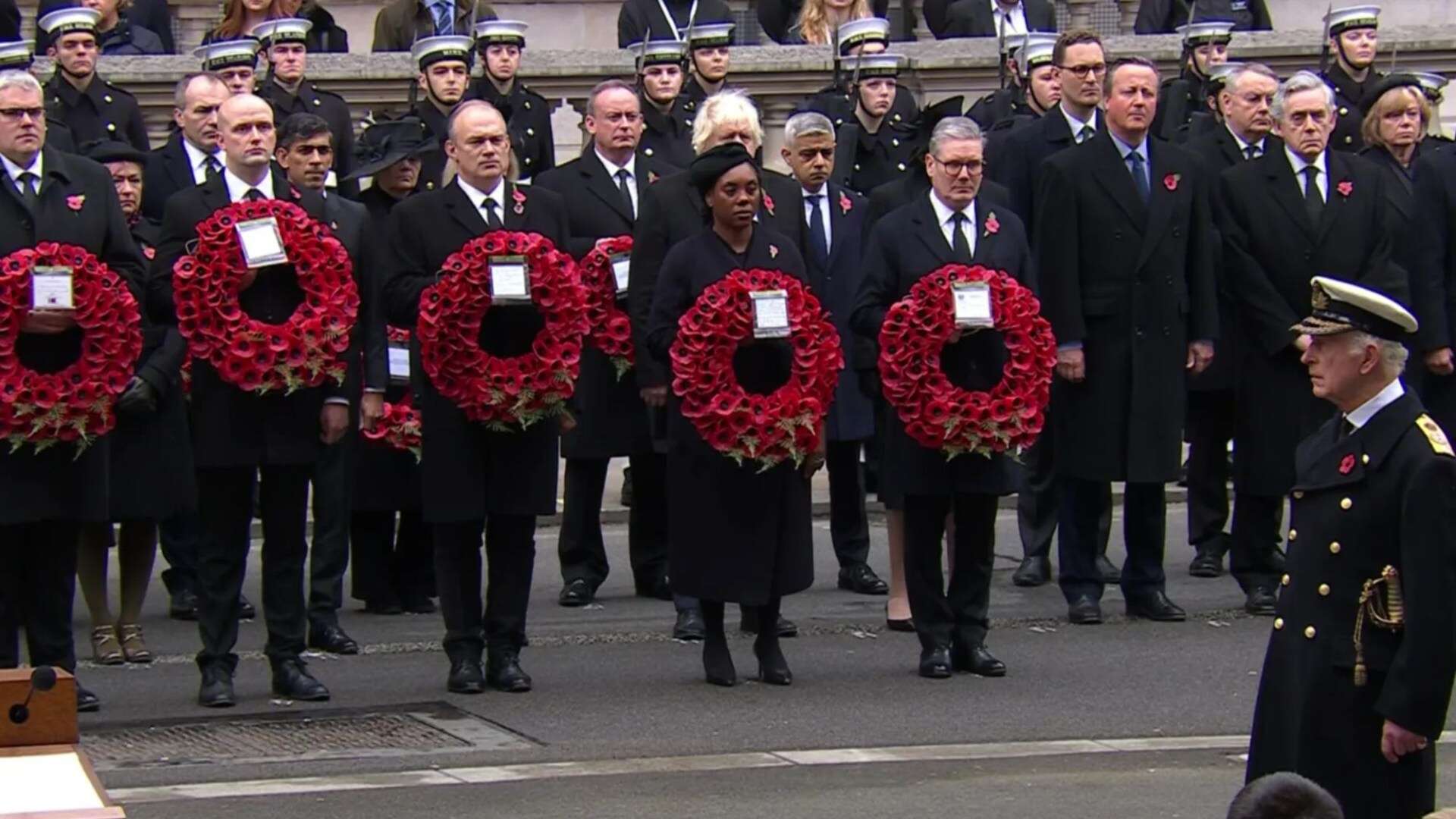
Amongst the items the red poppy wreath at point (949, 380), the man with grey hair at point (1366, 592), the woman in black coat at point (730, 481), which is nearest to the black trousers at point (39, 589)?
the woman in black coat at point (730, 481)

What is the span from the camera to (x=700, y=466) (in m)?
10.9

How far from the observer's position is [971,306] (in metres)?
11.0

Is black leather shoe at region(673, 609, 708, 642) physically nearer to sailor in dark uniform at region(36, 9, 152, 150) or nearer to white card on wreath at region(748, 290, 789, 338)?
white card on wreath at region(748, 290, 789, 338)

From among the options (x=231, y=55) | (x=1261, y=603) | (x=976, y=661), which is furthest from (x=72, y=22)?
(x=1261, y=603)

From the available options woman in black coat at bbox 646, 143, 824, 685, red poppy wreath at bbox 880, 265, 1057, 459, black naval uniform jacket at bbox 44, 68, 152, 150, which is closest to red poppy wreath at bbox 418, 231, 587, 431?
woman in black coat at bbox 646, 143, 824, 685

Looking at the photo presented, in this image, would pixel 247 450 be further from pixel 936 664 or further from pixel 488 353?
pixel 936 664

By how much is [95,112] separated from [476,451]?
455 centimetres

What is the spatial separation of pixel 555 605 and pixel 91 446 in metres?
3.30

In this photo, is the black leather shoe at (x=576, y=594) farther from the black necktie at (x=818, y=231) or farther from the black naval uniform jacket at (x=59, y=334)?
the black naval uniform jacket at (x=59, y=334)

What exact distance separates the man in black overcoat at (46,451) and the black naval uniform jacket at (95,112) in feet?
12.4

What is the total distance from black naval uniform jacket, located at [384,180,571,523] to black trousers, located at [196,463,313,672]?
0.53 metres

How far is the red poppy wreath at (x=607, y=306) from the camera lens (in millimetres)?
12398

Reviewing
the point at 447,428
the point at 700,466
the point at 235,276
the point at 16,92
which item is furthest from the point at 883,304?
the point at 16,92

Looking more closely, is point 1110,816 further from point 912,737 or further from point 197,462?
point 197,462
